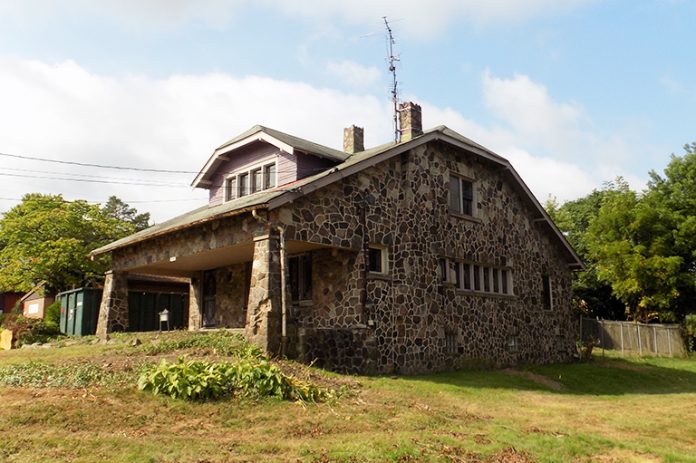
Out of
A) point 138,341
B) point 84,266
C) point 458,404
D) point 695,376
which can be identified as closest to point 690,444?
point 458,404

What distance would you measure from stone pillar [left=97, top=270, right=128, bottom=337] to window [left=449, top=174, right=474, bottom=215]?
12.4m

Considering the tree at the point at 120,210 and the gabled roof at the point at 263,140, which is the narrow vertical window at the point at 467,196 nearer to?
the gabled roof at the point at 263,140

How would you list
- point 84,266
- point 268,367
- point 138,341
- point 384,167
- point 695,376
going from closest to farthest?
point 268,367
point 138,341
point 384,167
point 695,376
point 84,266

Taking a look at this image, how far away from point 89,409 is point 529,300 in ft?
61.9

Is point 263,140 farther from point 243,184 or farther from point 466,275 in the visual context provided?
point 466,275

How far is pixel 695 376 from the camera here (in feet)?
78.2

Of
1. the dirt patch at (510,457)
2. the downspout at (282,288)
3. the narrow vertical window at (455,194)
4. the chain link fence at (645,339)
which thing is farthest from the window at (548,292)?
the dirt patch at (510,457)

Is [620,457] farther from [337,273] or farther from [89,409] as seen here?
[337,273]

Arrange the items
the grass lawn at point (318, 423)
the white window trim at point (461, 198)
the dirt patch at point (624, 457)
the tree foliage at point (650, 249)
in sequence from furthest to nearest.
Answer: the tree foliage at point (650, 249) < the white window trim at point (461, 198) < the dirt patch at point (624, 457) < the grass lawn at point (318, 423)

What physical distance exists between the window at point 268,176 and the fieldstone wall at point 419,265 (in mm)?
3118

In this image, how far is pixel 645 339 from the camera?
1261 inches

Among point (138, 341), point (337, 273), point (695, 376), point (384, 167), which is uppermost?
point (384, 167)

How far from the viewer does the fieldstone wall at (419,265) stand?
1680 centimetres

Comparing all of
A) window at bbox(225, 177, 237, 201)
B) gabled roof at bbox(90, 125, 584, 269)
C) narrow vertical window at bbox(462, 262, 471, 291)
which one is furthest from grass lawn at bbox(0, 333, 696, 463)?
window at bbox(225, 177, 237, 201)
